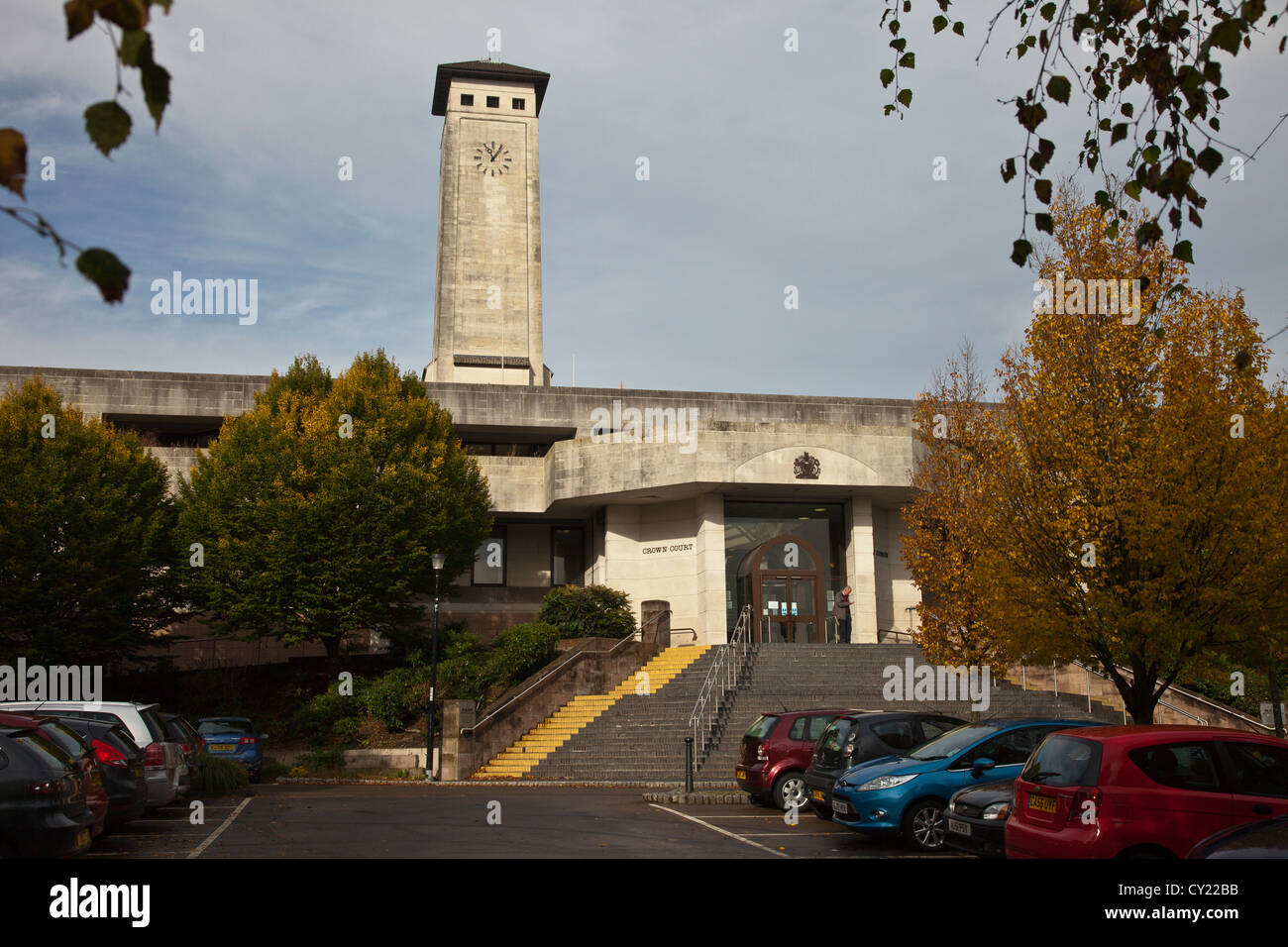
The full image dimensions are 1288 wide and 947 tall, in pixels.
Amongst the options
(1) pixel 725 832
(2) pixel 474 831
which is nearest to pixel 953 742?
(1) pixel 725 832

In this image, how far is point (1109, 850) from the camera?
8.31 m

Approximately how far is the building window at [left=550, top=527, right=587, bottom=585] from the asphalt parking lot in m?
21.5

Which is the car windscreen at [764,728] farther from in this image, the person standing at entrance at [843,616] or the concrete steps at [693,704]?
the person standing at entrance at [843,616]

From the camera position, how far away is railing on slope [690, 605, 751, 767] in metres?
23.8

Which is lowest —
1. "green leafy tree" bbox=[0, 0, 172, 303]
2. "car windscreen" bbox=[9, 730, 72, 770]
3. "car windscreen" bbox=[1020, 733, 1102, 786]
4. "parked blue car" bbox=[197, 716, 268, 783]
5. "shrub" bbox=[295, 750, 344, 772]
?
"shrub" bbox=[295, 750, 344, 772]

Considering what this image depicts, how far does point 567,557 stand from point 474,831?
27.7 m

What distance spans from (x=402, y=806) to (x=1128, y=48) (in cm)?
1504

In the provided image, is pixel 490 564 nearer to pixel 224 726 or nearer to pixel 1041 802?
pixel 224 726

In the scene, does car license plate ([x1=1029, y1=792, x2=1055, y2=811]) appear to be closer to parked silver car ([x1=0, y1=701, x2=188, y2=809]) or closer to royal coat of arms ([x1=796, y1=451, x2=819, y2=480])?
parked silver car ([x1=0, y1=701, x2=188, y2=809])

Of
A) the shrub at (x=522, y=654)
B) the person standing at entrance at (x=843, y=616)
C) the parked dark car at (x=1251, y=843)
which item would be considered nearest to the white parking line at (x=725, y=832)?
the parked dark car at (x=1251, y=843)

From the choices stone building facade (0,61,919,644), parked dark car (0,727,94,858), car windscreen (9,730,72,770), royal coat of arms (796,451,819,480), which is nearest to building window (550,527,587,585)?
stone building facade (0,61,919,644)

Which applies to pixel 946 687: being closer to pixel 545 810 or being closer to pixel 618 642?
pixel 618 642
